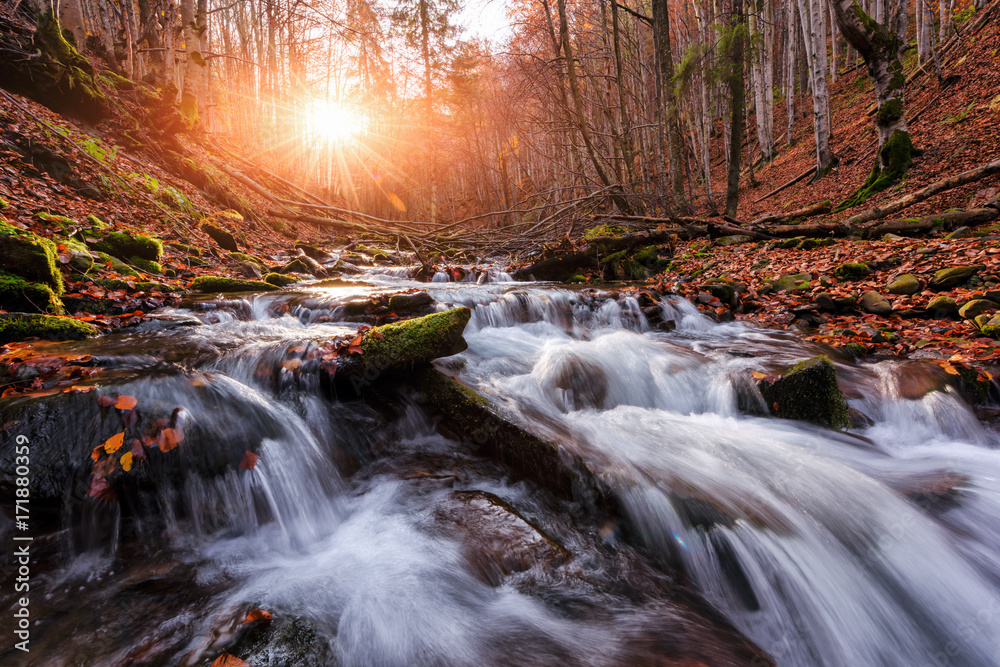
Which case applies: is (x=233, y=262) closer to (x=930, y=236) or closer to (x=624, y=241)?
(x=624, y=241)

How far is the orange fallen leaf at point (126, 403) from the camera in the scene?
8.43 feet

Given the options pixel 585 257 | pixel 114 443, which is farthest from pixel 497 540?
pixel 585 257

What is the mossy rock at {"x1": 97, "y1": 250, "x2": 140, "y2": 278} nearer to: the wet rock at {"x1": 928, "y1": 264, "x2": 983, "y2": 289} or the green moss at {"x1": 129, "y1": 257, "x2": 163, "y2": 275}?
the green moss at {"x1": 129, "y1": 257, "x2": 163, "y2": 275}

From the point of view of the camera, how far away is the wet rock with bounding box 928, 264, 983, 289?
203 inches

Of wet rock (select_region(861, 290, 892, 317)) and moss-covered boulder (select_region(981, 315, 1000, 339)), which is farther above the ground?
wet rock (select_region(861, 290, 892, 317))

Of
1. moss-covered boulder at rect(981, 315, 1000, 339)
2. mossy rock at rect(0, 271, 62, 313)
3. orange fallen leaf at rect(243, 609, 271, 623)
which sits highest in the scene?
mossy rock at rect(0, 271, 62, 313)

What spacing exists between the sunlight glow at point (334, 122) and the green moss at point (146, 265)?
20703mm

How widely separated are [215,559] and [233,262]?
7.62 metres

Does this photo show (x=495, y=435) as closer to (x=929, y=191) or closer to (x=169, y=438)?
(x=169, y=438)

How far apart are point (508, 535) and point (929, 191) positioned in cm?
1047

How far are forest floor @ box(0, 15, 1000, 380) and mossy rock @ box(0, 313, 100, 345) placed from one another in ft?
1.34

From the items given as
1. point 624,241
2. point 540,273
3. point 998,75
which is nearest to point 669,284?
point 624,241

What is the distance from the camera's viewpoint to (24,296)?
3.87m

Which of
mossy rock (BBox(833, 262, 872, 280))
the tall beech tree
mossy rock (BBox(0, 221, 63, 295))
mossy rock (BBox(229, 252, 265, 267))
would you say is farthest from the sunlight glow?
mossy rock (BBox(833, 262, 872, 280))
